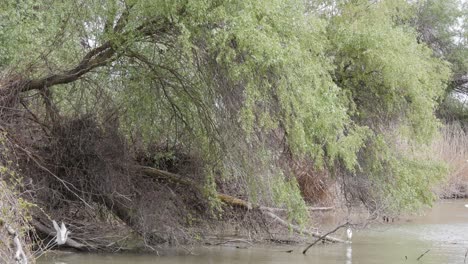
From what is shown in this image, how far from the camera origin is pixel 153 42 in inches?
503

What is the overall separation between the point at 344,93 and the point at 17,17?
6.41m

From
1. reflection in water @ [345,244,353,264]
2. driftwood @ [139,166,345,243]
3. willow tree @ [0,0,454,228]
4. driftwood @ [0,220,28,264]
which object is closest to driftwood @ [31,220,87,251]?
driftwood @ [139,166,345,243]

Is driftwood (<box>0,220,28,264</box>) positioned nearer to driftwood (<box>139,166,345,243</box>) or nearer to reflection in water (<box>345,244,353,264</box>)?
driftwood (<box>139,166,345,243</box>)

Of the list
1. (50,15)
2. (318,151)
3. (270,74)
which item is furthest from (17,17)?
(318,151)

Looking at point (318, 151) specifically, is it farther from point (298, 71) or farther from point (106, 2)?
point (106, 2)

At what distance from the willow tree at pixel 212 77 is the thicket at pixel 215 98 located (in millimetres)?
25

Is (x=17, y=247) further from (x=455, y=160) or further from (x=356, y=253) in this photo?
(x=455, y=160)

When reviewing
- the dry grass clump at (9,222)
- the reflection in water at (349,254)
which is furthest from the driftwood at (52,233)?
the reflection in water at (349,254)

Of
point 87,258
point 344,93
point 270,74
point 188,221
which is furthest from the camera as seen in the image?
point 344,93

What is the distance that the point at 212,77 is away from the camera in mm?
12164

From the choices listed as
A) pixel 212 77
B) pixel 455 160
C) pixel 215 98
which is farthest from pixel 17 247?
pixel 455 160

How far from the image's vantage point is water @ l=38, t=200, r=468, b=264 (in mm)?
12841

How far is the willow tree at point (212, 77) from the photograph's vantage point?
11461mm

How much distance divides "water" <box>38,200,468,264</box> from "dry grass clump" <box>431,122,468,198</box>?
825 centimetres
